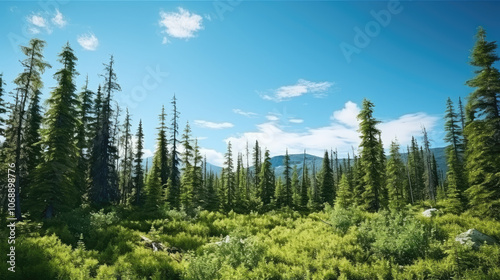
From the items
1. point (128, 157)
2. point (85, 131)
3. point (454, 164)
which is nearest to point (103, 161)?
point (85, 131)

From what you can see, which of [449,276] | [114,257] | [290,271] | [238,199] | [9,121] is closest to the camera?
[449,276]

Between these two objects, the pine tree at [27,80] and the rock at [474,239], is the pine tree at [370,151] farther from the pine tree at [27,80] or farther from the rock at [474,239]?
the pine tree at [27,80]

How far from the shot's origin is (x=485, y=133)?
1673 centimetres

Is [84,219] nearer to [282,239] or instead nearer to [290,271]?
[282,239]

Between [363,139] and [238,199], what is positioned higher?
[363,139]

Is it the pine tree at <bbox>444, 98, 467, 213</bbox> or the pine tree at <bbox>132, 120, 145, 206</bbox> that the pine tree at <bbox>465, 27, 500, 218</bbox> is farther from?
the pine tree at <bbox>132, 120, 145, 206</bbox>

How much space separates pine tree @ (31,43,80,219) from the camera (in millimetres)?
18841

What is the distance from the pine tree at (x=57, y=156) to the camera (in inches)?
742

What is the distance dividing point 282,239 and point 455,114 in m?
38.8

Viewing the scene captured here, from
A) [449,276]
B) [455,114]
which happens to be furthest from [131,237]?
[455,114]

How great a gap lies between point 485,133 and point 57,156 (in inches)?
1191

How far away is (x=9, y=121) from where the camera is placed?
2505 cm

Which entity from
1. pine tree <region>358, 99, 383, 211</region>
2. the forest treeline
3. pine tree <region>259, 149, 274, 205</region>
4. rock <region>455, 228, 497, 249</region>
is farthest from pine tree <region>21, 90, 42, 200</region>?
pine tree <region>259, 149, 274, 205</region>

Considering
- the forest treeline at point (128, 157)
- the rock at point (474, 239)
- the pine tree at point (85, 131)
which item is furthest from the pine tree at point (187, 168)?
the rock at point (474, 239)
